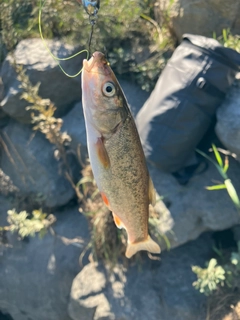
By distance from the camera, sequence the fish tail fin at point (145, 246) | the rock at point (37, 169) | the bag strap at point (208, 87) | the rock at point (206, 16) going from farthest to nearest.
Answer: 1. the rock at point (37, 169)
2. the rock at point (206, 16)
3. the bag strap at point (208, 87)
4. the fish tail fin at point (145, 246)

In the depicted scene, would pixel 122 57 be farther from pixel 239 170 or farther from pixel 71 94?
pixel 239 170

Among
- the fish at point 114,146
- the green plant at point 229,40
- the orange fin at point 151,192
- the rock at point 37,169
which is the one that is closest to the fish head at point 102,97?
the fish at point 114,146

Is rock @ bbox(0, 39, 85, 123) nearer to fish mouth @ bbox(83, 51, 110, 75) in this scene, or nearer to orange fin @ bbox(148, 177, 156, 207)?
orange fin @ bbox(148, 177, 156, 207)

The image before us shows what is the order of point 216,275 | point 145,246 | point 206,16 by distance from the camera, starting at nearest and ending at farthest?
1. point 145,246
2. point 216,275
3. point 206,16

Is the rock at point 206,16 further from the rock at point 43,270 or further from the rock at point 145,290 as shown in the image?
the rock at point 43,270

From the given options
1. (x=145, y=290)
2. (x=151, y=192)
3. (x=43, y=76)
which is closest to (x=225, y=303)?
(x=145, y=290)

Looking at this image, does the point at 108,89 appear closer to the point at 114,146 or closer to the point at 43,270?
the point at 114,146

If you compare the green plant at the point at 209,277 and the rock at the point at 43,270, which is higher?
the green plant at the point at 209,277

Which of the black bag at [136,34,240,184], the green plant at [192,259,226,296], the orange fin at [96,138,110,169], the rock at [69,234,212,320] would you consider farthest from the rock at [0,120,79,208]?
the orange fin at [96,138,110,169]
